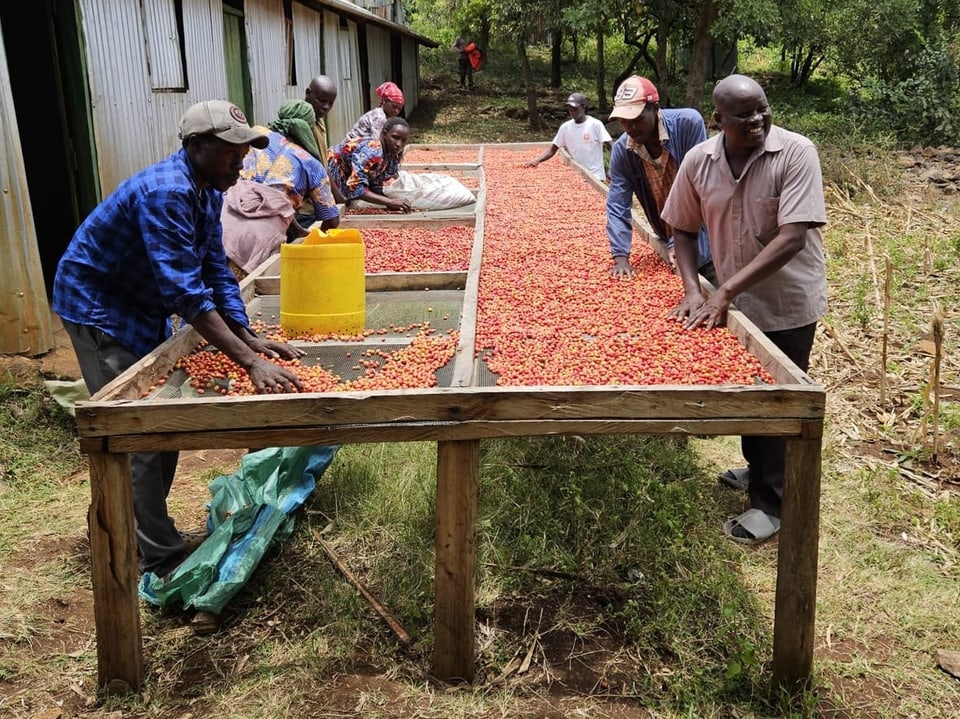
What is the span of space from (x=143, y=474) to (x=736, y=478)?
289 centimetres

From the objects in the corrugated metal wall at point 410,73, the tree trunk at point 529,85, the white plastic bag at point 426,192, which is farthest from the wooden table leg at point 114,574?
the corrugated metal wall at point 410,73

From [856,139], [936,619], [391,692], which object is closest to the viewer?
[391,692]

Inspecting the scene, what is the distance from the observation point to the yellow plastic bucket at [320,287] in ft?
11.8

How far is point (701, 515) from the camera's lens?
403cm

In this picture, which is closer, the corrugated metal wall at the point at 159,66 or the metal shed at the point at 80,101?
the metal shed at the point at 80,101

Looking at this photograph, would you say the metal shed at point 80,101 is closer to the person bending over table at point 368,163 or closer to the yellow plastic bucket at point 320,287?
the person bending over table at point 368,163

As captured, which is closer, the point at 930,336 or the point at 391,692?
the point at 391,692

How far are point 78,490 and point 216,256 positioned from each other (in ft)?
5.67

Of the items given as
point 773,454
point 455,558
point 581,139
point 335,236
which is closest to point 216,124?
point 335,236

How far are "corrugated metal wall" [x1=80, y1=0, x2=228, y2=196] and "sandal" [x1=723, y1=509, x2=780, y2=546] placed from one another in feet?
16.1

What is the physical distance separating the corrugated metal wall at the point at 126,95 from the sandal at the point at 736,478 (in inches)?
185

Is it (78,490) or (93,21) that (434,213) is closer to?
(93,21)

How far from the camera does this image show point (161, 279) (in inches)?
112

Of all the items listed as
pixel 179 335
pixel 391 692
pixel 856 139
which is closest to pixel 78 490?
pixel 179 335
